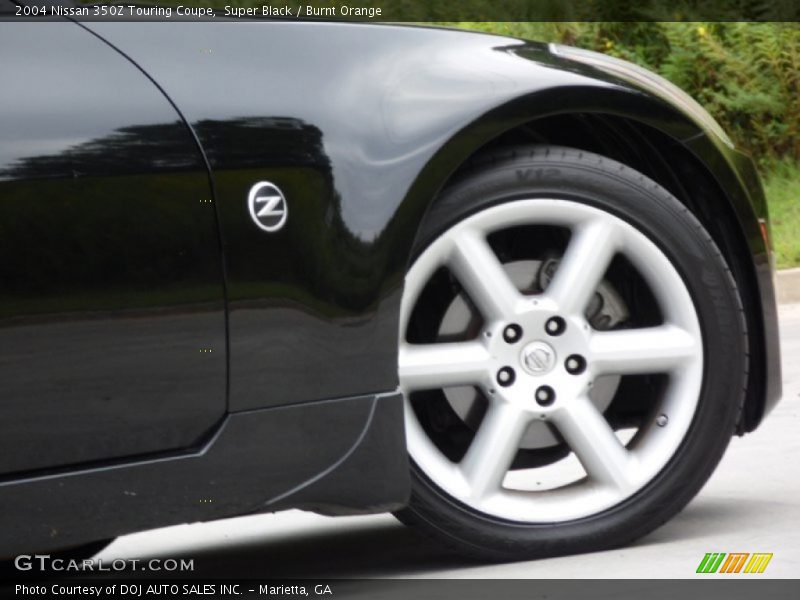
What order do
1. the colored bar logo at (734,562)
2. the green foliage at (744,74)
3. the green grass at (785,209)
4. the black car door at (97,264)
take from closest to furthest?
the black car door at (97,264)
the colored bar logo at (734,562)
the green grass at (785,209)
the green foliage at (744,74)

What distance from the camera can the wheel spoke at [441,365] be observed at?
10.9ft

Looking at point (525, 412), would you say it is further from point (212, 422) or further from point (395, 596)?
point (212, 422)

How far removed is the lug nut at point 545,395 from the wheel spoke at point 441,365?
0.12m

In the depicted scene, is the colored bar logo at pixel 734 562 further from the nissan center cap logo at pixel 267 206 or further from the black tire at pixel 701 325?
the nissan center cap logo at pixel 267 206

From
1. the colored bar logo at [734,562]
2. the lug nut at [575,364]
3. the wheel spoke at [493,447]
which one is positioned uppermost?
the lug nut at [575,364]

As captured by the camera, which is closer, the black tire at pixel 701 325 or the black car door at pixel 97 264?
the black car door at pixel 97 264

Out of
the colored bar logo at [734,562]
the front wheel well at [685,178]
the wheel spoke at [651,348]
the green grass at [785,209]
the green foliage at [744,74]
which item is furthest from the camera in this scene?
the green foliage at [744,74]

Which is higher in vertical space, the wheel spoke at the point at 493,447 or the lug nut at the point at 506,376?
the lug nut at the point at 506,376

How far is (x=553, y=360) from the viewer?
337cm

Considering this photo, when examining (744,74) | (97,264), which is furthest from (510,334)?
(744,74)

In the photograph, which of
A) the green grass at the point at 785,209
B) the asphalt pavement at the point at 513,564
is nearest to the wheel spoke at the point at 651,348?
the asphalt pavement at the point at 513,564

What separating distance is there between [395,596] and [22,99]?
1.20 meters

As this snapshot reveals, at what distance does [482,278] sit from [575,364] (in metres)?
0.26

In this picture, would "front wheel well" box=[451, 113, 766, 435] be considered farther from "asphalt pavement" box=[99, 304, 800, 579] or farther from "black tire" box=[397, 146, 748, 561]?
"asphalt pavement" box=[99, 304, 800, 579]
